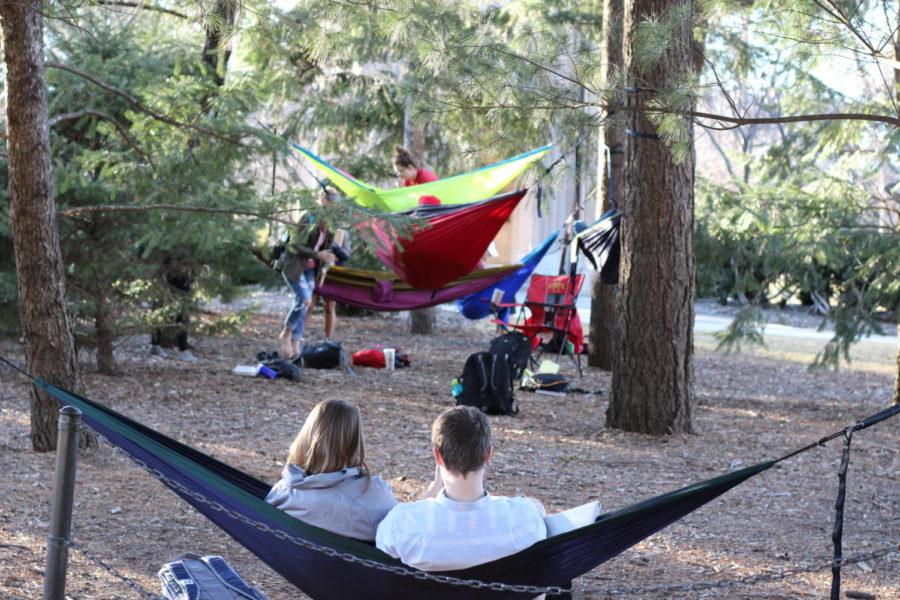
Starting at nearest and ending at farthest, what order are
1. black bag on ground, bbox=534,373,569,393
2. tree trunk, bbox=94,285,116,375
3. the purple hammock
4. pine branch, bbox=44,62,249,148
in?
pine branch, bbox=44,62,249,148 < tree trunk, bbox=94,285,116,375 < black bag on ground, bbox=534,373,569,393 < the purple hammock

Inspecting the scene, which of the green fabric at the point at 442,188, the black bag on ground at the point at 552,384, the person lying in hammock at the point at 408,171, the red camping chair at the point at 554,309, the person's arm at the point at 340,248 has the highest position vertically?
the person lying in hammock at the point at 408,171

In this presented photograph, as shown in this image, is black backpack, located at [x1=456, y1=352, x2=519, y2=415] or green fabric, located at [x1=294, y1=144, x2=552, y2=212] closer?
black backpack, located at [x1=456, y1=352, x2=519, y2=415]

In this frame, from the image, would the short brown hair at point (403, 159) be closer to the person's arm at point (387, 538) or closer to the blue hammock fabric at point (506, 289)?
the blue hammock fabric at point (506, 289)

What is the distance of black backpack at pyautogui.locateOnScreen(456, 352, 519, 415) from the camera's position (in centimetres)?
677

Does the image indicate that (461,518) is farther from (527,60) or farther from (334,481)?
(527,60)

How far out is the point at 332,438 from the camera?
2.83 m

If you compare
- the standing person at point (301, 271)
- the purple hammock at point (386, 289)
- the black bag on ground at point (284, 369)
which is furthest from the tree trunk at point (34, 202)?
the purple hammock at point (386, 289)

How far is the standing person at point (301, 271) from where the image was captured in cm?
792

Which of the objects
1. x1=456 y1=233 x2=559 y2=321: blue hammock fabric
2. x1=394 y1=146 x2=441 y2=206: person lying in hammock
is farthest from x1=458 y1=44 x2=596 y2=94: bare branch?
x1=394 y1=146 x2=441 y2=206: person lying in hammock

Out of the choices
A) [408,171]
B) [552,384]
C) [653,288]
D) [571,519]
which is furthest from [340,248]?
[571,519]

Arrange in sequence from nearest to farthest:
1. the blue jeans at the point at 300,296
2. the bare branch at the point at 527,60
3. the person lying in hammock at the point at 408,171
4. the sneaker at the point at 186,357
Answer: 1. the bare branch at the point at 527,60
2. the blue jeans at the point at 300,296
3. the sneaker at the point at 186,357
4. the person lying in hammock at the point at 408,171

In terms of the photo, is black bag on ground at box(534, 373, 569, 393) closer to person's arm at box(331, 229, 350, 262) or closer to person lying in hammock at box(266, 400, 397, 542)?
person's arm at box(331, 229, 350, 262)

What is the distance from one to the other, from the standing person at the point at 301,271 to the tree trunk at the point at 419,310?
101 inches

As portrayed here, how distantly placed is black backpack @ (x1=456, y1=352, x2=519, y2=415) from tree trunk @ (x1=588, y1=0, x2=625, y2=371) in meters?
0.87
